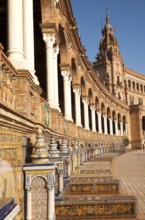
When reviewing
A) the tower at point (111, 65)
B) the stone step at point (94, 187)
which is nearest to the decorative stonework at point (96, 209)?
the stone step at point (94, 187)

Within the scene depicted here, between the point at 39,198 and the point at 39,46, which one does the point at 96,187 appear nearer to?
the point at 39,198

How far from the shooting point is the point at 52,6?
41.4ft

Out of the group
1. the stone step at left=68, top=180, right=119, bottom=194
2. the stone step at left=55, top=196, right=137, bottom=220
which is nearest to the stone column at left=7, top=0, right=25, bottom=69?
the stone step at left=55, top=196, right=137, bottom=220

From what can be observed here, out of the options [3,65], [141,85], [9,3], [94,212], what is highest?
[141,85]

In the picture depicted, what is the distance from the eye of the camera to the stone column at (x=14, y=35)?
6.94 meters

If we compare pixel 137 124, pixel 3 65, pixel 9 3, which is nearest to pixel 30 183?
pixel 3 65

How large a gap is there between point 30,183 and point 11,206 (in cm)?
144

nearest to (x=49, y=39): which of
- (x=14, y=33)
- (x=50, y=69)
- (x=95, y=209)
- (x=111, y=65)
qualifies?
(x=50, y=69)

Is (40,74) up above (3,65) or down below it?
above

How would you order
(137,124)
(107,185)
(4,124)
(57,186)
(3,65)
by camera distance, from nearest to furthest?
1. (4,124)
2. (3,65)
3. (57,186)
4. (107,185)
5. (137,124)

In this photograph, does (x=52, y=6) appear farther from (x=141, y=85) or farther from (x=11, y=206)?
(x=141, y=85)

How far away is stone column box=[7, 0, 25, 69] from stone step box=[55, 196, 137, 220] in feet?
10.9

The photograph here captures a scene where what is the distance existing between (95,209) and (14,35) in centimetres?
449

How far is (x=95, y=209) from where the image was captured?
5.77m
